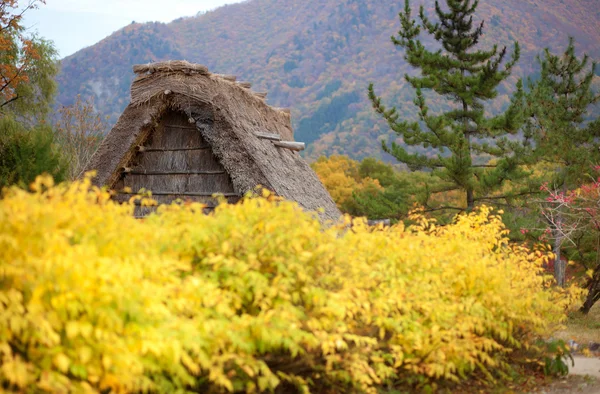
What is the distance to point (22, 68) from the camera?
19.7 metres

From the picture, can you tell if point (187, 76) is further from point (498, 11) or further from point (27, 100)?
point (498, 11)

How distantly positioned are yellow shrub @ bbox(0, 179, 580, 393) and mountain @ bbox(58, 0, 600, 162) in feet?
122

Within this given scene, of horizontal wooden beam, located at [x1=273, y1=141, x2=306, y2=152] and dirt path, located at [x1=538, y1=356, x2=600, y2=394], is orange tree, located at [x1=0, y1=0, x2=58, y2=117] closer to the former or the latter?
horizontal wooden beam, located at [x1=273, y1=141, x2=306, y2=152]

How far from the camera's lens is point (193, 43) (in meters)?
64.8

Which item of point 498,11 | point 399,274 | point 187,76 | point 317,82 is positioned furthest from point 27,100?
point 498,11

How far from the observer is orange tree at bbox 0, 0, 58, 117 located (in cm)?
1783

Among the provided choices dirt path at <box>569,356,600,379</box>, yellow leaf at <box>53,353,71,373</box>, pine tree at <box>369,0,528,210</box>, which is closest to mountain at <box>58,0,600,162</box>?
pine tree at <box>369,0,528,210</box>

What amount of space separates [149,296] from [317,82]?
177ft

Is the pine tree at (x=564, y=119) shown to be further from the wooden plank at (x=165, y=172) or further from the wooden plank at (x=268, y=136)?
the wooden plank at (x=165, y=172)

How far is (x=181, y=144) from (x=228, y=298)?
20.3 feet

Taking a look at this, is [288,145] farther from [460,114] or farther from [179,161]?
[460,114]

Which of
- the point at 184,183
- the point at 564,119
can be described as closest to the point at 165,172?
the point at 184,183

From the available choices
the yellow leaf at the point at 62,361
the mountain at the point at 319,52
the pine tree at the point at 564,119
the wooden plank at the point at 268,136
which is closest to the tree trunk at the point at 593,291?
the wooden plank at the point at 268,136

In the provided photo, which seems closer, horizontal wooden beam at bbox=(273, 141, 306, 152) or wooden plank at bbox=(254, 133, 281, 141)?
wooden plank at bbox=(254, 133, 281, 141)
